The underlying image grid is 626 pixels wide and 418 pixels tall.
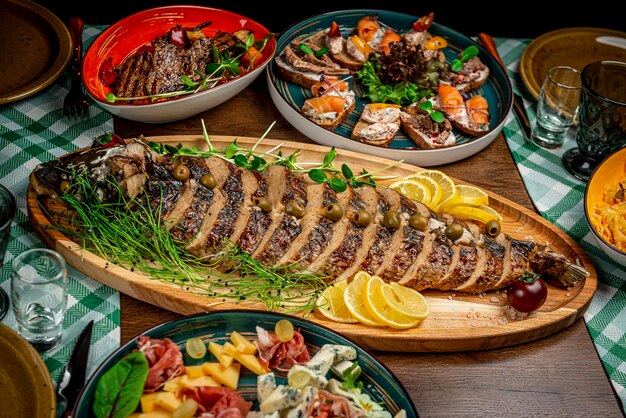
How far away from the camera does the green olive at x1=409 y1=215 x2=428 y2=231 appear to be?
3904mm

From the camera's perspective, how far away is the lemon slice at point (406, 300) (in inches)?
140

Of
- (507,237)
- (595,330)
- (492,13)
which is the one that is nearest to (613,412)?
(595,330)

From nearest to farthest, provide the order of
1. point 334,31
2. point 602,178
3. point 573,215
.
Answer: point 602,178
point 573,215
point 334,31

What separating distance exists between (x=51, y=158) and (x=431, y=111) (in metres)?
2.44

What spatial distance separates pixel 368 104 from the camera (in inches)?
193

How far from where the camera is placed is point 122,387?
9.68 ft

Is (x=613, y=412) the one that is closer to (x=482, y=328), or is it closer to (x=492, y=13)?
(x=482, y=328)

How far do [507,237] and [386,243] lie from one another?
746mm

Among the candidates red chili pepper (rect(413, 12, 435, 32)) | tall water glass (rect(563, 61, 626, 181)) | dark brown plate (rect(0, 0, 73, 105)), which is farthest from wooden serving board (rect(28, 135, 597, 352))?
red chili pepper (rect(413, 12, 435, 32))

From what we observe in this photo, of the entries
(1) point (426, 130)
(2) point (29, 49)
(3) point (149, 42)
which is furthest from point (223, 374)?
(2) point (29, 49)

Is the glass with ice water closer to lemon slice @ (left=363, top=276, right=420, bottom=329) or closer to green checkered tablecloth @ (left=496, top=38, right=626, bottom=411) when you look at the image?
green checkered tablecloth @ (left=496, top=38, right=626, bottom=411)

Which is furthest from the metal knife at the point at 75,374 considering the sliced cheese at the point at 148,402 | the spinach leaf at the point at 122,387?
the sliced cheese at the point at 148,402

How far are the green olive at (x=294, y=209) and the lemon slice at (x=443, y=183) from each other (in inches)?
35.8

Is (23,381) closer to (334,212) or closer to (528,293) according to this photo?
(334,212)
